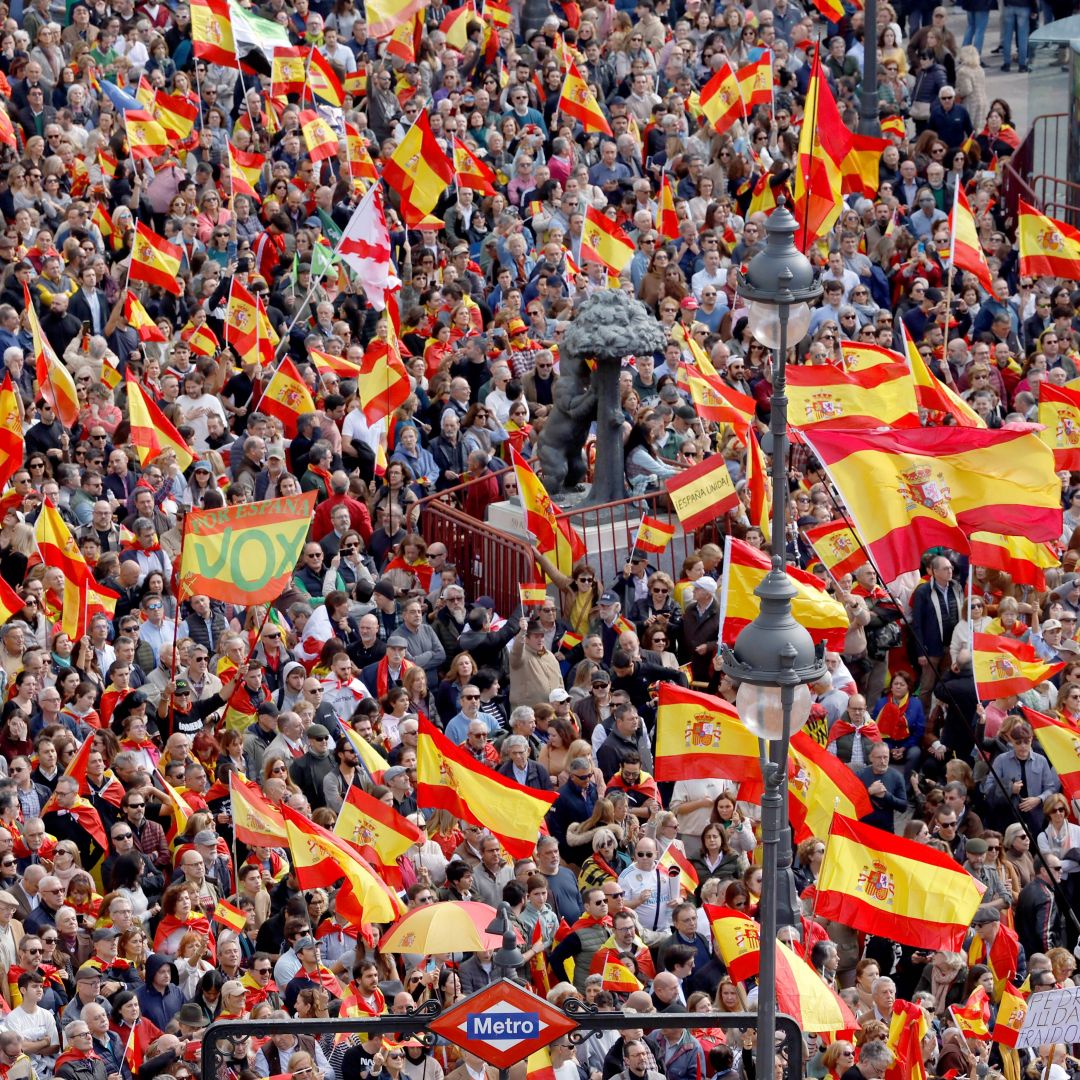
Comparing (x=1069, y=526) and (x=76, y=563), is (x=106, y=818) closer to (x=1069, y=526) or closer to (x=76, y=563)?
(x=76, y=563)

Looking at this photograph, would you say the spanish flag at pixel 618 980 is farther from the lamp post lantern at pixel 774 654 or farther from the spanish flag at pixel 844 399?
the spanish flag at pixel 844 399

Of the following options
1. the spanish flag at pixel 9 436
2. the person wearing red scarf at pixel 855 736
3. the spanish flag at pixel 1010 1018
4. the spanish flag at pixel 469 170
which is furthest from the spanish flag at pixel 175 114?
the spanish flag at pixel 1010 1018

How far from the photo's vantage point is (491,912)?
57.2 feet

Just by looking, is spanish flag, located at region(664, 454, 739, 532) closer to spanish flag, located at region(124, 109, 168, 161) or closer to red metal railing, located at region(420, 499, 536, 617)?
red metal railing, located at region(420, 499, 536, 617)

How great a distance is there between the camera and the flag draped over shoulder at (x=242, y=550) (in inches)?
809

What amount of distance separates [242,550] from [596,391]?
16.7 ft

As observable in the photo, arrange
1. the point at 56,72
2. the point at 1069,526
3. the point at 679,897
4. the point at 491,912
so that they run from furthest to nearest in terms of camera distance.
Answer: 1. the point at 56,72
2. the point at 1069,526
3. the point at 679,897
4. the point at 491,912

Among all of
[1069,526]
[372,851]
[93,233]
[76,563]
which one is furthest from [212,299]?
[372,851]

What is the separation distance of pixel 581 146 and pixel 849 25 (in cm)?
515

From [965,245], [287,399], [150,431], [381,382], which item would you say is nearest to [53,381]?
[150,431]

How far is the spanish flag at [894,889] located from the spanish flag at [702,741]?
127cm

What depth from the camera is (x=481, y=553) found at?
956 inches

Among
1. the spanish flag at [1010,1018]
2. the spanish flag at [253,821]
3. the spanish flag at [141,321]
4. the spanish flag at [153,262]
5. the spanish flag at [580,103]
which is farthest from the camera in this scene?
the spanish flag at [580,103]

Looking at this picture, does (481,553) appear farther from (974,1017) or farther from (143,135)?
(974,1017)
